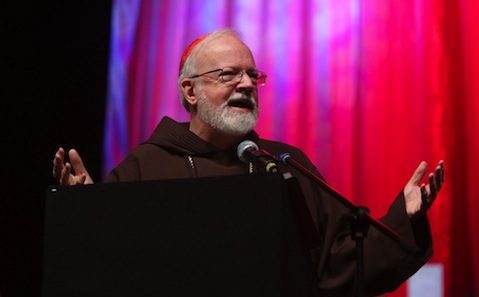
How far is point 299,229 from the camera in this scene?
1.85 m

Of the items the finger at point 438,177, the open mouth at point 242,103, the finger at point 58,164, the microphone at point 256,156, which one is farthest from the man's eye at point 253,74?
the finger at point 438,177

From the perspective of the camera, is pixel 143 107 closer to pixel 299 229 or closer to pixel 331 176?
pixel 331 176

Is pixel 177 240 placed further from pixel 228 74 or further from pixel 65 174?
pixel 228 74

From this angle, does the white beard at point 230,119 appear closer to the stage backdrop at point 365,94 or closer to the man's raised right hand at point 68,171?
the man's raised right hand at point 68,171

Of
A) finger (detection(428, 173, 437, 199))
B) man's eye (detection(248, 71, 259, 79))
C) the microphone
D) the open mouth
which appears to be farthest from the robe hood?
finger (detection(428, 173, 437, 199))

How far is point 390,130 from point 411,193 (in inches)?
51.7

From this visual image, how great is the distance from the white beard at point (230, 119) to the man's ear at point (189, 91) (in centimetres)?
16

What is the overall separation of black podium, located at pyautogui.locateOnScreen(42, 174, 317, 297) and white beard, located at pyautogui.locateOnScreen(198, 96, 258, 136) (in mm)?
938

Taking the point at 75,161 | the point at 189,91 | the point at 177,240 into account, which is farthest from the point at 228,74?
the point at 177,240

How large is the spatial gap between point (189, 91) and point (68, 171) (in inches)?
31.8

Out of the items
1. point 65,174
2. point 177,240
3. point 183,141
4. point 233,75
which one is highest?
point 233,75

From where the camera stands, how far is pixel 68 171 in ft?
7.73

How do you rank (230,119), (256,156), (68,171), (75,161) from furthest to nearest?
(230,119), (75,161), (68,171), (256,156)

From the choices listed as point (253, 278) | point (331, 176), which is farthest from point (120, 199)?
point (331, 176)
